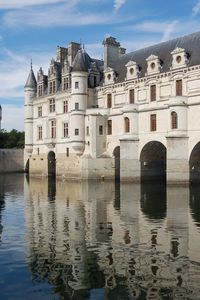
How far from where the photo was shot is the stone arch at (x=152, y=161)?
1770 inches

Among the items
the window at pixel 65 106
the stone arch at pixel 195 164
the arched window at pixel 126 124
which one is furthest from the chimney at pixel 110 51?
the stone arch at pixel 195 164

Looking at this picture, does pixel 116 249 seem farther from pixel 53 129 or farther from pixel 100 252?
pixel 53 129

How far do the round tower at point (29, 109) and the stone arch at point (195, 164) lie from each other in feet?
96.2

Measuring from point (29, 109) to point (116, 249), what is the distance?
164 ft

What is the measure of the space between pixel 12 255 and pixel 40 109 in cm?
4796

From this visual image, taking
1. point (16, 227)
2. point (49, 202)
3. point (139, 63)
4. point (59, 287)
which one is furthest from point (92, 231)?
point (139, 63)

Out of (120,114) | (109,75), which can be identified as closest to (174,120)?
(120,114)

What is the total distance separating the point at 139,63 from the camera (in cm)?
4809

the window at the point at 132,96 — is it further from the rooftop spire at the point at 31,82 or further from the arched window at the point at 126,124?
the rooftop spire at the point at 31,82

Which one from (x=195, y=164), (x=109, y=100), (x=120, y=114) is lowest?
(x=195, y=164)

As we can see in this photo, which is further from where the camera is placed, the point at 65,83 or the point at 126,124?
the point at 65,83

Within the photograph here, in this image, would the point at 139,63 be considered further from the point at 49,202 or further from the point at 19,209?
the point at 19,209

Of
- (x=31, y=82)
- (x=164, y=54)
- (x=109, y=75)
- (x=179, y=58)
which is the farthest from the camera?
(x=31, y=82)

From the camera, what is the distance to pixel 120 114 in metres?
47.8
